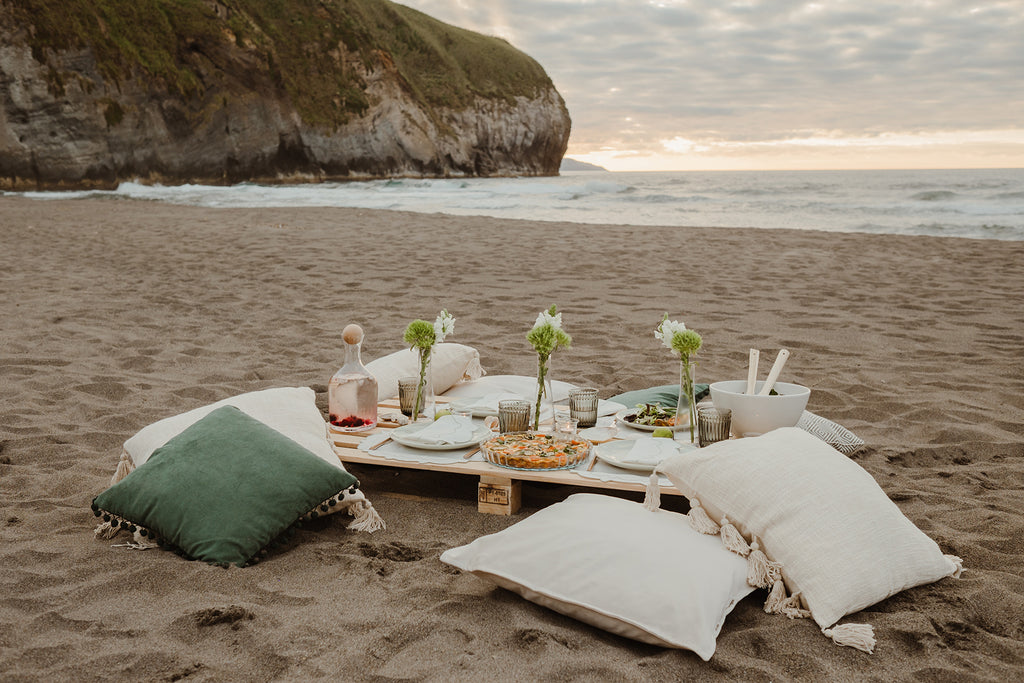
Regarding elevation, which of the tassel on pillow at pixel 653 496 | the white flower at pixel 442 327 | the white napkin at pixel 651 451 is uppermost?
the white flower at pixel 442 327

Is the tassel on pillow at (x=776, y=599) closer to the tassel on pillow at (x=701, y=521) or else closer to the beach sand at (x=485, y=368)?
the beach sand at (x=485, y=368)

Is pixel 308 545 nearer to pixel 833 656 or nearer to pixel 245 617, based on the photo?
pixel 245 617

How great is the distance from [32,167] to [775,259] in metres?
22.5

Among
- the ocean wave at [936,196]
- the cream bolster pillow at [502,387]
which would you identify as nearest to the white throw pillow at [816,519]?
the cream bolster pillow at [502,387]

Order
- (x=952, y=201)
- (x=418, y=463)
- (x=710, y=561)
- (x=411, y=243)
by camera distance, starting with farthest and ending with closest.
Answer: (x=952, y=201) → (x=411, y=243) → (x=418, y=463) → (x=710, y=561)

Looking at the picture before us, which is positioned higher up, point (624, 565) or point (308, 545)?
point (624, 565)

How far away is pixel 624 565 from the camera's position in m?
2.07

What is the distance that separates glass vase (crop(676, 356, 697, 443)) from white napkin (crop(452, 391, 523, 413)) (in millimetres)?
774

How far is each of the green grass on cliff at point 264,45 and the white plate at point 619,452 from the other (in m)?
26.4

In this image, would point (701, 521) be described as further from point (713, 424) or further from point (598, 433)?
point (598, 433)

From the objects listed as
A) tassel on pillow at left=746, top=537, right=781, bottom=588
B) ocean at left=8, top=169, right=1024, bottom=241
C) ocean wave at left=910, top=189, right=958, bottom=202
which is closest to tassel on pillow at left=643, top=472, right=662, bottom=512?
tassel on pillow at left=746, top=537, right=781, bottom=588

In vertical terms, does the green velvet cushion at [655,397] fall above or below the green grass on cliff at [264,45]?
below

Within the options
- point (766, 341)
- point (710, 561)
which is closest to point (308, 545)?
point (710, 561)

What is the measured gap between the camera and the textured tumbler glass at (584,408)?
3215 millimetres
